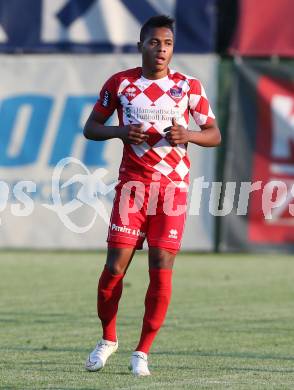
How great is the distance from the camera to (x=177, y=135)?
265 inches

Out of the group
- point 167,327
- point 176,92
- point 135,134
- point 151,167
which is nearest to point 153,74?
point 176,92

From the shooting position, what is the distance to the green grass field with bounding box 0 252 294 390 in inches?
257

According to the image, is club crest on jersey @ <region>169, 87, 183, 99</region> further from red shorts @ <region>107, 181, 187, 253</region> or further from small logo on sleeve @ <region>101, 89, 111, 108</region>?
red shorts @ <region>107, 181, 187, 253</region>

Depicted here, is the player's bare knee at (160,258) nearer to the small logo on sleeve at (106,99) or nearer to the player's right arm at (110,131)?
the player's right arm at (110,131)

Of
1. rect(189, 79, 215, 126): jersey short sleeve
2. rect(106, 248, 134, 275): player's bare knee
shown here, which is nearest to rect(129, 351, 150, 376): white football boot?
rect(106, 248, 134, 275): player's bare knee

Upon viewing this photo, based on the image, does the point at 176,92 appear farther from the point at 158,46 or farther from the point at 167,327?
the point at 167,327

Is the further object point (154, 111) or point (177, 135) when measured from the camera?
point (154, 111)

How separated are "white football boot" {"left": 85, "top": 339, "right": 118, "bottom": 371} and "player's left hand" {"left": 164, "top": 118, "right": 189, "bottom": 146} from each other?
127 centimetres

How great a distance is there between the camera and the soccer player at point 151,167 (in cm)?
677

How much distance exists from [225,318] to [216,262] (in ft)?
20.6

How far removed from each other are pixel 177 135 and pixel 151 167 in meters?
0.28

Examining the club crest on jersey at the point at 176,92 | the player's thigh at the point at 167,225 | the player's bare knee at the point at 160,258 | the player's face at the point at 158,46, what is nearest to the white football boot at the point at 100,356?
the player's bare knee at the point at 160,258

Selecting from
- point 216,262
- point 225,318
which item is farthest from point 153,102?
point 216,262

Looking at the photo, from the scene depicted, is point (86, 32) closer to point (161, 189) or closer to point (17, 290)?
point (17, 290)
